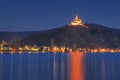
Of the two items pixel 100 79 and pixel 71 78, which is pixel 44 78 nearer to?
pixel 71 78

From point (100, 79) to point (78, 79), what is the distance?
347 centimetres

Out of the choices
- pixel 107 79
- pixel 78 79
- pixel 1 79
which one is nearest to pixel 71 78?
pixel 78 79

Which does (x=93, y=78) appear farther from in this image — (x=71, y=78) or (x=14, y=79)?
(x=14, y=79)

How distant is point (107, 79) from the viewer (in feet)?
204

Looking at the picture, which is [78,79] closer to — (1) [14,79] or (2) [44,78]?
(2) [44,78]

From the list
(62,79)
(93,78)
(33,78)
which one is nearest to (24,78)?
(33,78)

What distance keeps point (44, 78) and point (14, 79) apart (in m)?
4.89

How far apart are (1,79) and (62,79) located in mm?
9438

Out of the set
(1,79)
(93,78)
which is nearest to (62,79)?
(93,78)

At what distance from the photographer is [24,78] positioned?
204 ft

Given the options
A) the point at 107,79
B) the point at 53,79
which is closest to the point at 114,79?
the point at 107,79

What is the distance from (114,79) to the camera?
61875mm

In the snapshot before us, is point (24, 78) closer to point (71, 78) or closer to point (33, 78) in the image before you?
point (33, 78)

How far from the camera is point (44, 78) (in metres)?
63.0
